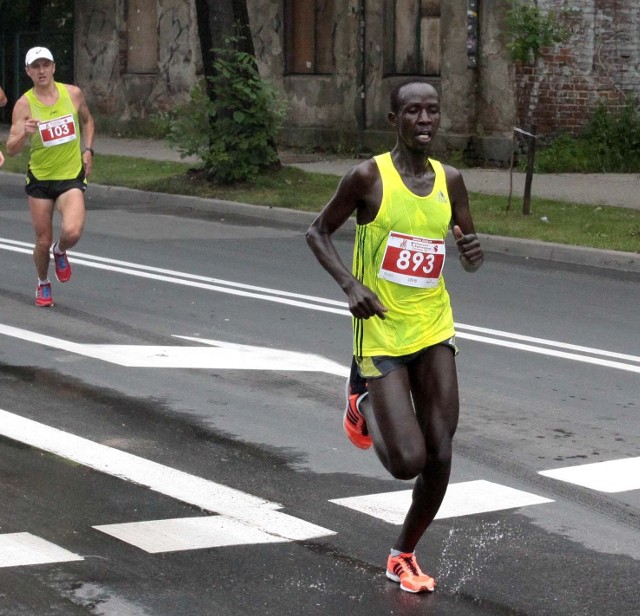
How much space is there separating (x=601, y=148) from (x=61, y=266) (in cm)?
1361

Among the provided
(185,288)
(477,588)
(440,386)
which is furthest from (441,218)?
(185,288)

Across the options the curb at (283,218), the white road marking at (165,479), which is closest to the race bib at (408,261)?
the white road marking at (165,479)

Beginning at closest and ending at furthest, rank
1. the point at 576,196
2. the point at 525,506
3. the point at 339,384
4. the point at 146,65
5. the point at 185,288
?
the point at 525,506 < the point at 339,384 < the point at 185,288 < the point at 576,196 < the point at 146,65

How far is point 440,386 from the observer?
5066 millimetres

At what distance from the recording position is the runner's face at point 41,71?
10.6m

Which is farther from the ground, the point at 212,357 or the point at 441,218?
the point at 441,218

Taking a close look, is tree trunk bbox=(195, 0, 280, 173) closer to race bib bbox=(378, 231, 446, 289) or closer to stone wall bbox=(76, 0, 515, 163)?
stone wall bbox=(76, 0, 515, 163)

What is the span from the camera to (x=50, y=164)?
10.9 meters

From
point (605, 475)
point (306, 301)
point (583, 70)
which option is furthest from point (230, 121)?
point (605, 475)

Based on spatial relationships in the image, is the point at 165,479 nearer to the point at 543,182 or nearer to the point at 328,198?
the point at 328,198

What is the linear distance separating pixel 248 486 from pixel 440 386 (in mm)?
1555

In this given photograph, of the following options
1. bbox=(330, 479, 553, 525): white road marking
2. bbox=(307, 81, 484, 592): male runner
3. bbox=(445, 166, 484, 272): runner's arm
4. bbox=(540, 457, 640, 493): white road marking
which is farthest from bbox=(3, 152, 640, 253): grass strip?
bbox=(307, 81, 484, 592): male runner

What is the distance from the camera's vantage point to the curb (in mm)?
14383

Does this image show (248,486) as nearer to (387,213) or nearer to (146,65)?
(387,213)
